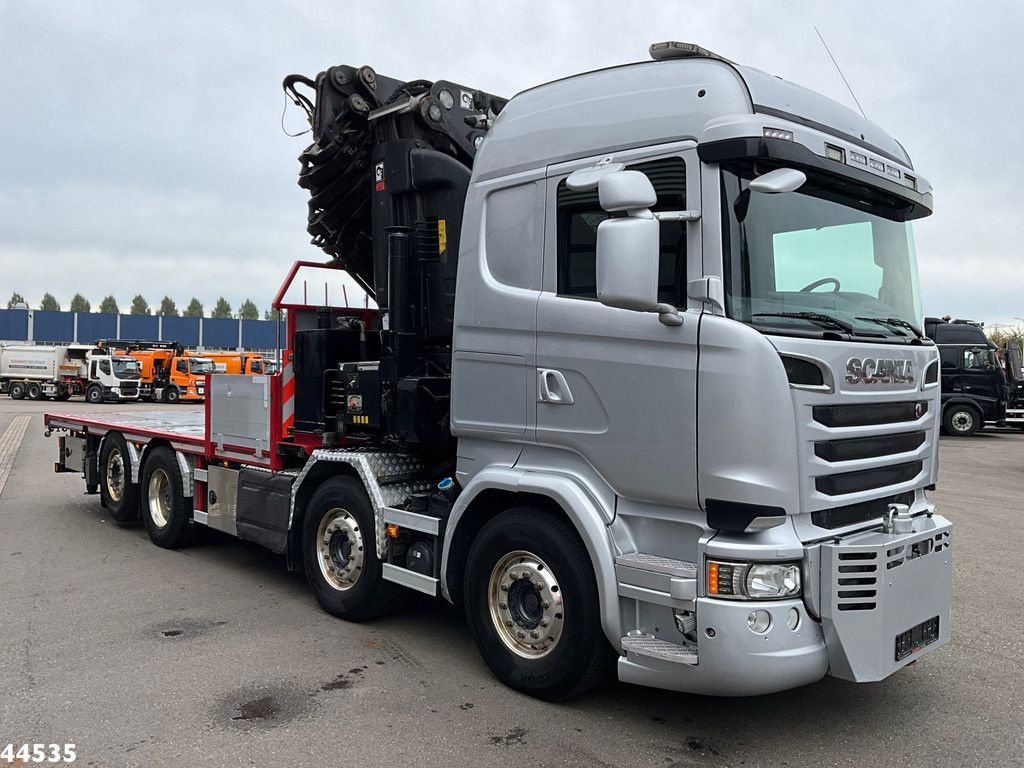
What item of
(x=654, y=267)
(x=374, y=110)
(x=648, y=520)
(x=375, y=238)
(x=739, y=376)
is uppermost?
(x=374, y=110)

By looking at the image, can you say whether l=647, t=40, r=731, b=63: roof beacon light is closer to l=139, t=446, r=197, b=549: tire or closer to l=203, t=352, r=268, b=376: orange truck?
l=139, t=446, r=197, b=549: tire

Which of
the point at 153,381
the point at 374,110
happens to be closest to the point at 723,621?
the point at 374,110

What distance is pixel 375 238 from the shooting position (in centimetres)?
626

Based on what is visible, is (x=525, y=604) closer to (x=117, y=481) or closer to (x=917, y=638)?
(x=917, y=638)

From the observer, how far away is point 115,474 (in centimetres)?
1015

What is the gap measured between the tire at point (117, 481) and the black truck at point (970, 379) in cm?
2105

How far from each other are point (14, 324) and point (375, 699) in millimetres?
72482

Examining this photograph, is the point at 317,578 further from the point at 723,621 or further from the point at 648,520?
the point at 723,621

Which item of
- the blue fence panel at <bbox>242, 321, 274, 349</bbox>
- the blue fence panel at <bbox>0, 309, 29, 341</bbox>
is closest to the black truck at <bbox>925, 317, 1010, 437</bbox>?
the blue fence panel at <bbox>242, 321, 274, 349</bbox>

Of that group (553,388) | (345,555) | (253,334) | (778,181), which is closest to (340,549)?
(345,555)

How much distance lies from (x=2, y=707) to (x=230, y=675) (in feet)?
3.81

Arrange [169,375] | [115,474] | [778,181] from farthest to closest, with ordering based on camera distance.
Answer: [169,375]
[115,474]
[778,181]

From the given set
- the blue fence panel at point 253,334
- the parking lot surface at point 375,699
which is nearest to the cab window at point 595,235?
the parking lot surface at point 375,699

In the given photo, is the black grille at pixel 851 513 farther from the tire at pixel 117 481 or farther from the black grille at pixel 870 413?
the tire at pixel 117 481
